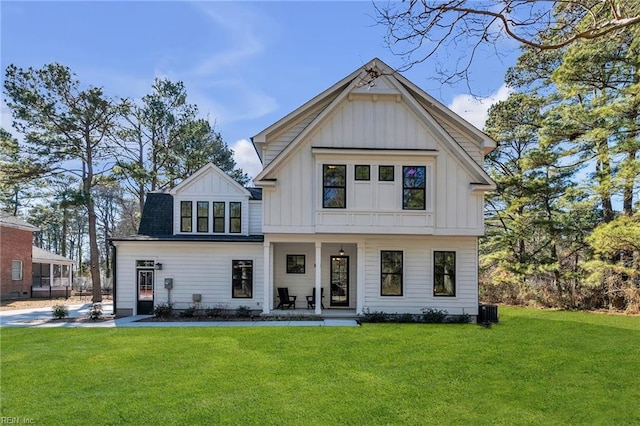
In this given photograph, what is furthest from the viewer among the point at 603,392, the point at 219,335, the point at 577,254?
the point at 577,254

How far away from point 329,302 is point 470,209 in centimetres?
696

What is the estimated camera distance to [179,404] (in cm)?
549

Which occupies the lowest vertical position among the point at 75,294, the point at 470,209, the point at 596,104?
the point at 75,294

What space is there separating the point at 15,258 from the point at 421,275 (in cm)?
2665

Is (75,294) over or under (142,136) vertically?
under

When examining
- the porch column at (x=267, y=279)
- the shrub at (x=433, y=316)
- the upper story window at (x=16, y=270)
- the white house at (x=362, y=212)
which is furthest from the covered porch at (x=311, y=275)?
the upper story window at (x=16, y=270)

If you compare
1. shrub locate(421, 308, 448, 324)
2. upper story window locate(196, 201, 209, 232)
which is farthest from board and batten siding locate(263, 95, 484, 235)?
upper story window locate(196, 201, 209, 232)

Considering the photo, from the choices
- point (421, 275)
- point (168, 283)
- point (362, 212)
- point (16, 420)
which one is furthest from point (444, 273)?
point (16, 420)

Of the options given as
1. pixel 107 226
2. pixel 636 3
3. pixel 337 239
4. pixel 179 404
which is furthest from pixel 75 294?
pixel 636 3

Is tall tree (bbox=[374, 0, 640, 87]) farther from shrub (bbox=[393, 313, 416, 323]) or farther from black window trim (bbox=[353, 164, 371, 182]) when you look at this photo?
shrub (bbox=[393, 313, 416, 323])

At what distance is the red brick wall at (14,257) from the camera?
2353 centimetres

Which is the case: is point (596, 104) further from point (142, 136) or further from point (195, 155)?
point (142, 136)

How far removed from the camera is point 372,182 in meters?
13.6

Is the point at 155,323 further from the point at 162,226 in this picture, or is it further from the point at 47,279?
the point at 47,279
